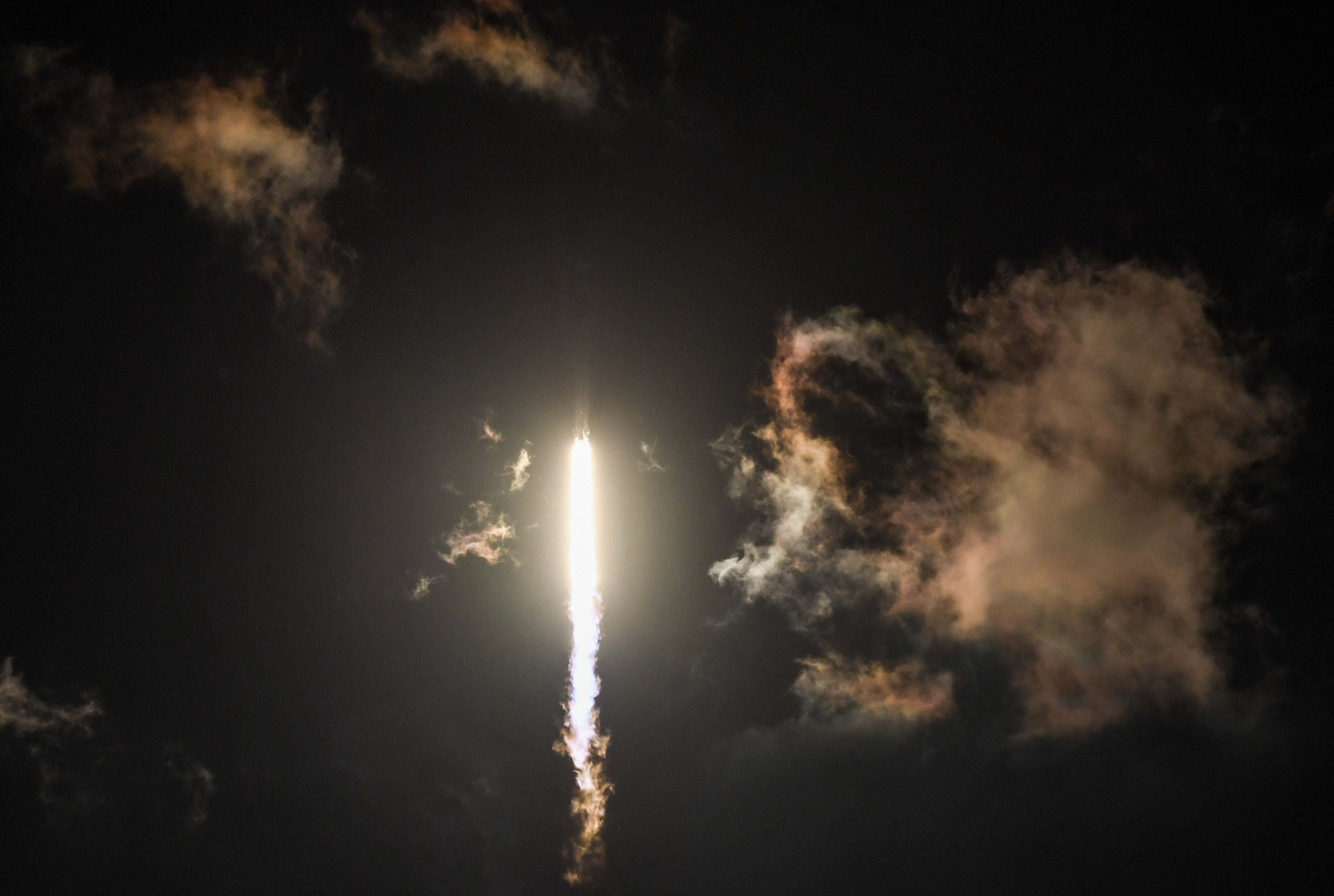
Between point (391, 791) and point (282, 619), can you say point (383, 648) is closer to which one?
point (282, 619)

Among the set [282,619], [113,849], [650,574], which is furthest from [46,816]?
[650,574]

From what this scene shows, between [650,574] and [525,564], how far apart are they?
661 centimetres

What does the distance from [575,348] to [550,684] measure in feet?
60.1

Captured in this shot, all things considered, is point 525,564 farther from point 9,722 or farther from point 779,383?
point 9,722

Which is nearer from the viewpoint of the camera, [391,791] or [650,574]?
[650,574]

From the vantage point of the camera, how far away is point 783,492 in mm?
40375

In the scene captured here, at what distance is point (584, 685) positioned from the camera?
141 feet

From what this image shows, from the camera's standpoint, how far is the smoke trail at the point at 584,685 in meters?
40.8

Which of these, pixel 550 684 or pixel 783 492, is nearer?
pixel 783 492

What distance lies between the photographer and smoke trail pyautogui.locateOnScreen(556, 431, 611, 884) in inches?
1608

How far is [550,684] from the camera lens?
1710 inches

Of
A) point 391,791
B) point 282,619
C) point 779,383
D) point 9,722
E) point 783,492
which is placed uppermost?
point 779,383

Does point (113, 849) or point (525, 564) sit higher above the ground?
point (525, 564)

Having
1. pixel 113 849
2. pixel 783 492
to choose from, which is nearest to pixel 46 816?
pixel 113 849
